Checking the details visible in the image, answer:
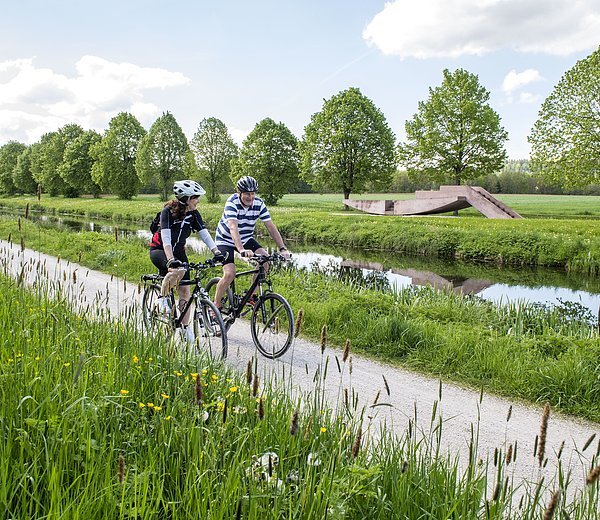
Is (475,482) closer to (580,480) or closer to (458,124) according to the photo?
(580,480)

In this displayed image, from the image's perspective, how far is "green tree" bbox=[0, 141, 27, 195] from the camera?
9169 centimetres

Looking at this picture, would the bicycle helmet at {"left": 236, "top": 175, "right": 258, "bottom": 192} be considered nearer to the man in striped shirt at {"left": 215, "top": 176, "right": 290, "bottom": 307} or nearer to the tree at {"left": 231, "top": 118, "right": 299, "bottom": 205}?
the man in striped shirt at {"left": 215, "top": 176, "right": 290, "bottom": 307}

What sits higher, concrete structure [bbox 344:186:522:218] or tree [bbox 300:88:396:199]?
tree [bbox 300:88:396:199]

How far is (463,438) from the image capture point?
4484 millimetres

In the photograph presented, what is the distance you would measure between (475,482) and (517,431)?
2.63 metres

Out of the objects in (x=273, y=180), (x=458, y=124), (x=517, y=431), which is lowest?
(x=517, y=431)

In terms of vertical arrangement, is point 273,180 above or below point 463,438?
above

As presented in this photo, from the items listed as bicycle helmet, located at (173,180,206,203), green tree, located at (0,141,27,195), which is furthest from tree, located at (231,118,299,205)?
green tree, located at (0,141,27,195)

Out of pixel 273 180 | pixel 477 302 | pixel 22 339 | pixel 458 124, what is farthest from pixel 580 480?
pixel 273 180

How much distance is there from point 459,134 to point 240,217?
35.4m

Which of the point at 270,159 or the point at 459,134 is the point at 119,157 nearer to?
the point at 270,159

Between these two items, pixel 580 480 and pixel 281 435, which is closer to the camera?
pixel 281 435

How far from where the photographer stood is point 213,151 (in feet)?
209

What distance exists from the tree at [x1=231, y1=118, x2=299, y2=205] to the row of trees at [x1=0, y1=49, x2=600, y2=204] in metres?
0.10
